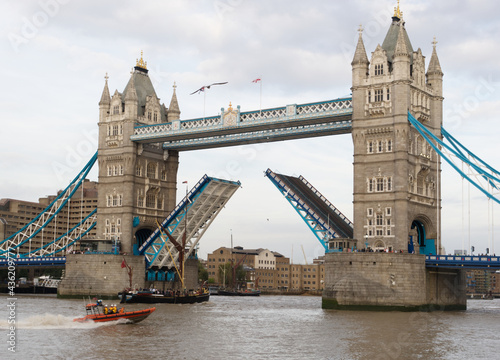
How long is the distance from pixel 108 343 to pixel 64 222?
5999 inches

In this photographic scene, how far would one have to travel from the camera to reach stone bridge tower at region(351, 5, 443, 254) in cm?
6669

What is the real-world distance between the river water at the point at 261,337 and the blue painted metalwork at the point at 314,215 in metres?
10.9

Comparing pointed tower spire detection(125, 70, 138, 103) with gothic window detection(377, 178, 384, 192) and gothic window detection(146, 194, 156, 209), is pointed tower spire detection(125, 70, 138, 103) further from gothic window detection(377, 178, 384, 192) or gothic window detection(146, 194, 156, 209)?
gothic window detection(377, 178, 384, 192)

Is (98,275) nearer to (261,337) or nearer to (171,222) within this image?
(171,222)

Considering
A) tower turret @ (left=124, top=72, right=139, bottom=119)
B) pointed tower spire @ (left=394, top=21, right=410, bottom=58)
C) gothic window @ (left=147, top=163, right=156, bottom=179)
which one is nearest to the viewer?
pointed tower spire @ (left=394, top=21, right=410, bottom=58)

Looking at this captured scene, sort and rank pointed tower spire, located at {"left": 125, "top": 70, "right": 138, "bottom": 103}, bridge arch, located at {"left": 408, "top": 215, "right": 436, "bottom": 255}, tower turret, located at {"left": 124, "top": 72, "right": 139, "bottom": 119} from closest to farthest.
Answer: bridge arch, located at {"left": 408, "top": 215, "right": 436, "bottom": 255} < tower turret, located at {"left": 124, "top": 72, "right": 139, "bottom": 119} < pointed tower spire, located at {"left": 125, "top": 70, "right": 138, "bottom": 103}

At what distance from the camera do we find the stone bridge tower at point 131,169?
85688 mm

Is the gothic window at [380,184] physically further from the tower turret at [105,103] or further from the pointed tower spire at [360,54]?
the tower turret at [105,103]

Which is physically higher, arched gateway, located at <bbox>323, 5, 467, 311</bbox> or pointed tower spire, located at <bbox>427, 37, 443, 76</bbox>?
pointed tower spire, located at <bbox>427, 37, 443, 76</bbox>

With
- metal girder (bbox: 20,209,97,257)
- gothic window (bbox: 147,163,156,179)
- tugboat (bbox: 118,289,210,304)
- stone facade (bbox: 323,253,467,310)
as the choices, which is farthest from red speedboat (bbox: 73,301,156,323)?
metal girder (bbox: 20,209,97,257)

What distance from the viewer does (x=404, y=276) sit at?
63.1m

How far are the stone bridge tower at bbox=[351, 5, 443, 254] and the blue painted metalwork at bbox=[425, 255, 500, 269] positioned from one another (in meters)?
1.92

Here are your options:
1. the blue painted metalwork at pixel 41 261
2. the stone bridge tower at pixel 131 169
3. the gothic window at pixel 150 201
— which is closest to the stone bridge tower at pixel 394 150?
the stone bridge tower at pixel 131 169

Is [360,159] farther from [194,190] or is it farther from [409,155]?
[194,190]
